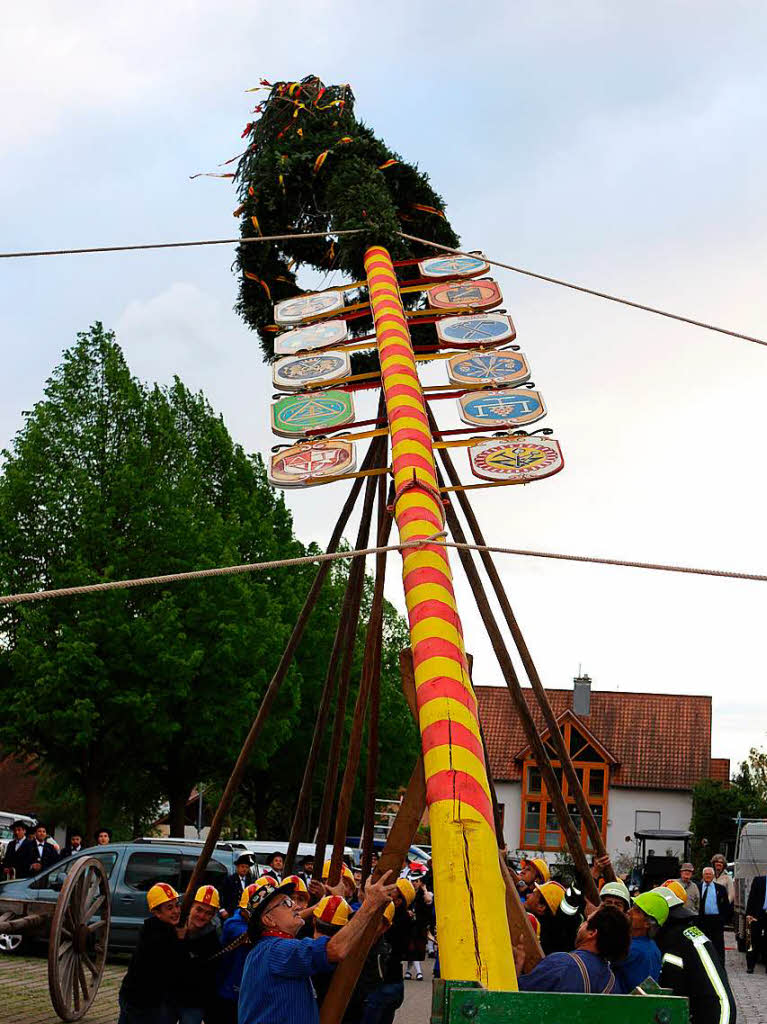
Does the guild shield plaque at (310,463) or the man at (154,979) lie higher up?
the guild shield plaque at (310,463)

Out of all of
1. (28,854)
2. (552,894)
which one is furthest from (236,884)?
(552,894)

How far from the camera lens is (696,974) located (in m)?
6.40

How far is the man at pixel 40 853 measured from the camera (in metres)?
16.7

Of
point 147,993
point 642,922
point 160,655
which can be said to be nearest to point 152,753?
point 160,655

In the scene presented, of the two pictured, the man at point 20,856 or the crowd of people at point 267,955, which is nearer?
the crowd of people at point 267,955

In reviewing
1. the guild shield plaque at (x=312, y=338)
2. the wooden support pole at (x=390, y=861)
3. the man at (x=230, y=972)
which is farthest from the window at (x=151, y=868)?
the wooden support pole at (x=390, y=861)

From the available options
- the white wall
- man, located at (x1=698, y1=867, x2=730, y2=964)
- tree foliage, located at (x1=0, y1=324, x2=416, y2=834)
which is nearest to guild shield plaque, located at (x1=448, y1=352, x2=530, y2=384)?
man, located at (x1=698, y1=867, x2=730, y2=964)

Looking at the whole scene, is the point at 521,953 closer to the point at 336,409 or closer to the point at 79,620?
the point at 336,409

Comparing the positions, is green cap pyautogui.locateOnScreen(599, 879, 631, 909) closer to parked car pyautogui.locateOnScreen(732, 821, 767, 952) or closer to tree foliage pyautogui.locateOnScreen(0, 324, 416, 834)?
parked car pyautogui.locateOnScreen(732, 821, 767, 952)

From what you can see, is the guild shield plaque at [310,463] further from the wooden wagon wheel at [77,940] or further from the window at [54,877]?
the window at [54,877]

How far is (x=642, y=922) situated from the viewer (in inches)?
253

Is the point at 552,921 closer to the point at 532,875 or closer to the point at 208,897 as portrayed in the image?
the point at 208,897

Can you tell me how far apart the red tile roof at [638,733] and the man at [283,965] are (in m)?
42.7

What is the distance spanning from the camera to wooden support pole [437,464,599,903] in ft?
27.5
